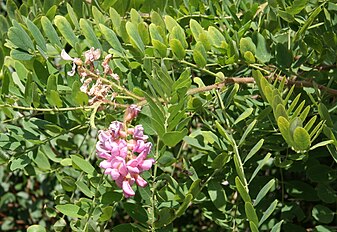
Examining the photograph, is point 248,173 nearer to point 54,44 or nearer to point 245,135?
→ point 245,135

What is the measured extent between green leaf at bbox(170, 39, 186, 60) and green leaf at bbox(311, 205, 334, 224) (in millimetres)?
323

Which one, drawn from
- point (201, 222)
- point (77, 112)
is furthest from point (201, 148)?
point (201, 222)

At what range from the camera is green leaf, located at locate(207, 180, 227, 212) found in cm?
83

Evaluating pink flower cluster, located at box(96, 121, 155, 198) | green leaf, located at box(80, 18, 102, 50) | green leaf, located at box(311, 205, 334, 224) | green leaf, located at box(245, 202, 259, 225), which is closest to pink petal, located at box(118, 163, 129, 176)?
pink flower cluster, located at box(96, 121, 155, 198)

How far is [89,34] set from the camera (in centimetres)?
82

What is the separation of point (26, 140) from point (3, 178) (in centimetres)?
87

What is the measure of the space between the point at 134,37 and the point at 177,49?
6cm

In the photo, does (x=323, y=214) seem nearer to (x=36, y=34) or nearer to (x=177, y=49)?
(x=177, y=49)

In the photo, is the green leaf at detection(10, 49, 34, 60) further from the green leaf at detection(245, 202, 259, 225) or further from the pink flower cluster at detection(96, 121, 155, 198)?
the green leaf at detection(245, 202, 259, 225)

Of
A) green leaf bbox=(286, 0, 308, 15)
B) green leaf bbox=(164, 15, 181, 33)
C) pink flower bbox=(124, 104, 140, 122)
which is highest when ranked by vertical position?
green leaf bbox=(286, 0, 308, 15)

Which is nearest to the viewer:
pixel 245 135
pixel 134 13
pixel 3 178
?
pixel 245 135

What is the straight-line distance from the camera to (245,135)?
733 millimetres

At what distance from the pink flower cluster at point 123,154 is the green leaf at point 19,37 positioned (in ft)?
0.72

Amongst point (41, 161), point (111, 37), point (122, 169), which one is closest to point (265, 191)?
point (122, 169)
